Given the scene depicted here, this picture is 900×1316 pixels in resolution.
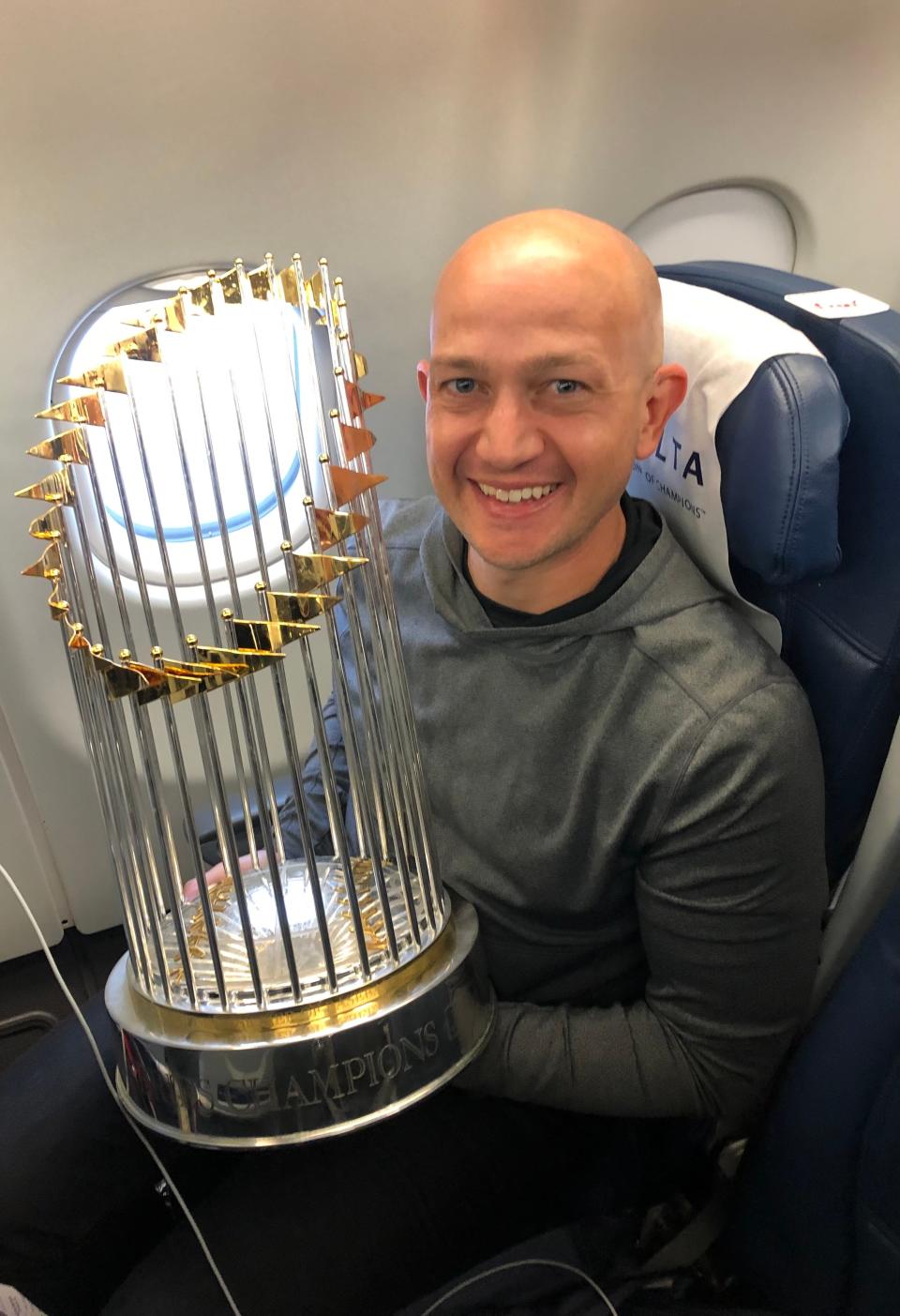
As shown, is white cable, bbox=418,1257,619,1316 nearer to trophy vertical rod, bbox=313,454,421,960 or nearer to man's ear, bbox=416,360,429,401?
trophy vertical rod, bbox=313,454,421,960

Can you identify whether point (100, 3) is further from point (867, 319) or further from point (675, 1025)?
point (675, 1025)

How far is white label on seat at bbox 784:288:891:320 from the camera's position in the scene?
1030 millimetres

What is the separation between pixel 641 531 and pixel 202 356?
55 cm

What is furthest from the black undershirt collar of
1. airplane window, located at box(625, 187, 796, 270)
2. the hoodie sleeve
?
airplane window, located at box(625, 187, 796, 270)

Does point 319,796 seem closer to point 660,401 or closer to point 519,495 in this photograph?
point 519,495

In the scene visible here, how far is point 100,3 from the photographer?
A: 112cm

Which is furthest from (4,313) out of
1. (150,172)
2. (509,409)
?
(509,409)

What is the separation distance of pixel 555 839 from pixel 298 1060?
0.42 m

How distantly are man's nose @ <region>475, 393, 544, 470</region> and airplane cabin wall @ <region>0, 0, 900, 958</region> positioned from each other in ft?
1.87

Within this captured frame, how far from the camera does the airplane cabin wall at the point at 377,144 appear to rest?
1193 millimetres

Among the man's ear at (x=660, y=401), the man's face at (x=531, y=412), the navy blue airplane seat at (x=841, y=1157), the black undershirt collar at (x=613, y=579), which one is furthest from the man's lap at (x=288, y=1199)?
the man's ear at (x=660, y=401)

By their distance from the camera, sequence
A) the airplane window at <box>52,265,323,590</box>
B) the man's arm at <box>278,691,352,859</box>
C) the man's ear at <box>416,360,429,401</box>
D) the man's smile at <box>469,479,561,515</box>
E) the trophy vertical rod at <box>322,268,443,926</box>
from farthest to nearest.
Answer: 1. the man's arm at <box>278,691,352,859</box>
2. the airplane window at <box>52,265,323,590</box>
3. the man's ear at <box>416,360,429,401</box>
4. the man's smile at <box>469,479,561,515</box>
5. the trophy vertical rod at <box>322,268,443,926</box>

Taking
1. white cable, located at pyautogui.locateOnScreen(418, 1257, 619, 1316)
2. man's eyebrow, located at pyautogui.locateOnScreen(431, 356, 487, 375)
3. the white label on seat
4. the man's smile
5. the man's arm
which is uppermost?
man's eyebrow, located at pyautogui.locateOnScreen(431, 356, 487, 375)

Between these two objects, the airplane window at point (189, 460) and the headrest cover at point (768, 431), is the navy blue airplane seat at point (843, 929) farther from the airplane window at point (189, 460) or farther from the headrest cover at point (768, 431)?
the airplane window at point (189, 460)
